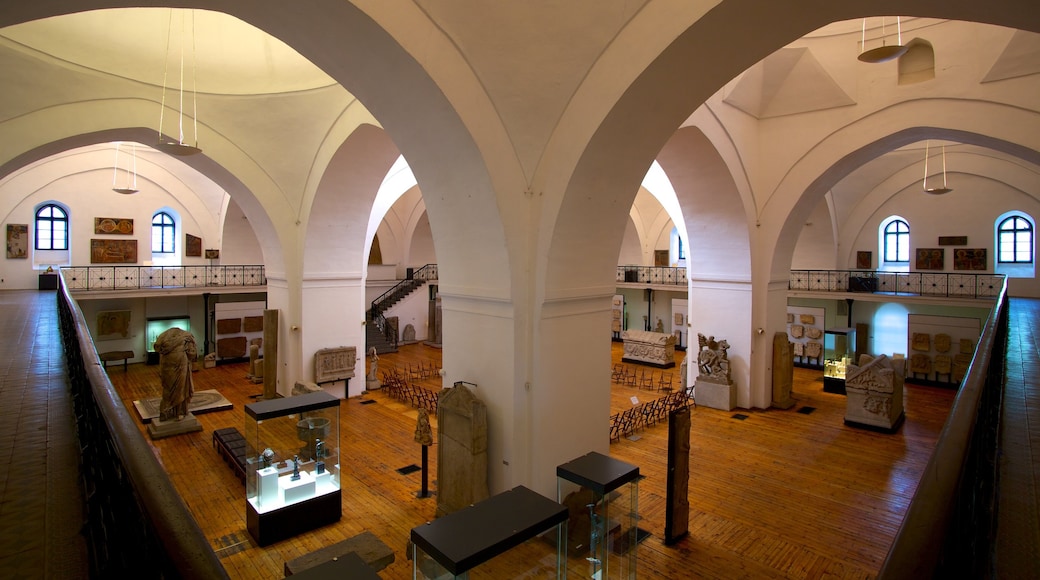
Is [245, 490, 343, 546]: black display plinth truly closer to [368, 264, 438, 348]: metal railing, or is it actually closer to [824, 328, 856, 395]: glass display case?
[824, 328, 856, 395]: glass display case

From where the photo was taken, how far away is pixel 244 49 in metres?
10.5

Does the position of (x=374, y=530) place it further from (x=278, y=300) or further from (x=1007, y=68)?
(x=1007, y=68)

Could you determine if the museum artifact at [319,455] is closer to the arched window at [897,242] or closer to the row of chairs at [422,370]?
the row of chairs at [422,370]

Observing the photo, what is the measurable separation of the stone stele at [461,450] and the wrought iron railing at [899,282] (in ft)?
43.9

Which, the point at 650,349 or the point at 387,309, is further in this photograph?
the point at 387,309

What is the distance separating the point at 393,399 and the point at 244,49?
8.52m

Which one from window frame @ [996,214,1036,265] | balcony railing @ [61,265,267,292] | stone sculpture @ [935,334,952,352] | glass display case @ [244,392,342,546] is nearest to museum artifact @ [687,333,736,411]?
stone sculpture @ [935,334,952,352]

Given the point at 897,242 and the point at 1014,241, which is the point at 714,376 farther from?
the point at 1014,241

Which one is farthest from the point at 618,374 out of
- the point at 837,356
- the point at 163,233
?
the point at 163,233

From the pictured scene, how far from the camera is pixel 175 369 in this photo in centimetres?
1043

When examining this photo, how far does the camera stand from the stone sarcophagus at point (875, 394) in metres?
10.5

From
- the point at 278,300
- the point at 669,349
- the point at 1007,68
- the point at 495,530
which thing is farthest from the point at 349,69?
the point at 669,349

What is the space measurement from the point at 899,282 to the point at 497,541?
18451 mm

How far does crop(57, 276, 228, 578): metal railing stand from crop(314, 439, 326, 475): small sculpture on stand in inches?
212
